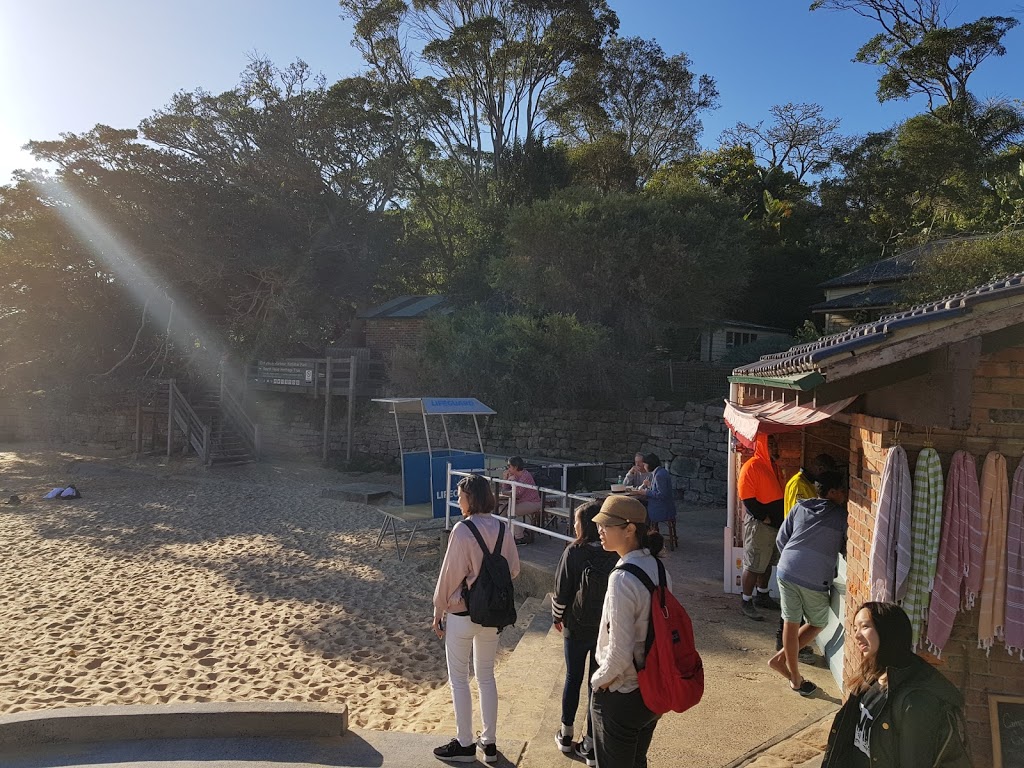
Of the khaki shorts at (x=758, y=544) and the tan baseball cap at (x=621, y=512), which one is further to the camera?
the khaki shorts at (x=758, y=544)

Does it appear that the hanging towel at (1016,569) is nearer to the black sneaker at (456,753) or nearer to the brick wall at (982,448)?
the brick wall at (982,448)

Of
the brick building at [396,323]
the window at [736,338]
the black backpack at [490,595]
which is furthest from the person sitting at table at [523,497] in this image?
the window at [736,338]

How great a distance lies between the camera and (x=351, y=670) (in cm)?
642

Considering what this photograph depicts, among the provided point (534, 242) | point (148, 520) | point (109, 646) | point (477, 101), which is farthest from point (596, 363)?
point (477, 101)

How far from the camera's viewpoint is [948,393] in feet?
10.5

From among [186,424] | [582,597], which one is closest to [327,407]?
[186,424]

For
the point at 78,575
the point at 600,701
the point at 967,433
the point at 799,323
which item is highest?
the point at 799,323

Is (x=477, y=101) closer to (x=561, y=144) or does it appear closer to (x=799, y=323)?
(x=561, y=144)

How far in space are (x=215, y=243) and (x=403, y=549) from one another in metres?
14.9

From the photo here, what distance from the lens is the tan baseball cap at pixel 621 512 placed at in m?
2.91

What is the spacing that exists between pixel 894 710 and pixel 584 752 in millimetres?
2123

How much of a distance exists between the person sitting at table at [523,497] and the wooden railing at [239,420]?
1355 centimetres

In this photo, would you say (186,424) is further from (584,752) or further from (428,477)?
(584,752)

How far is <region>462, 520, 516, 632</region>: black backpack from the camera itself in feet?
12.2
